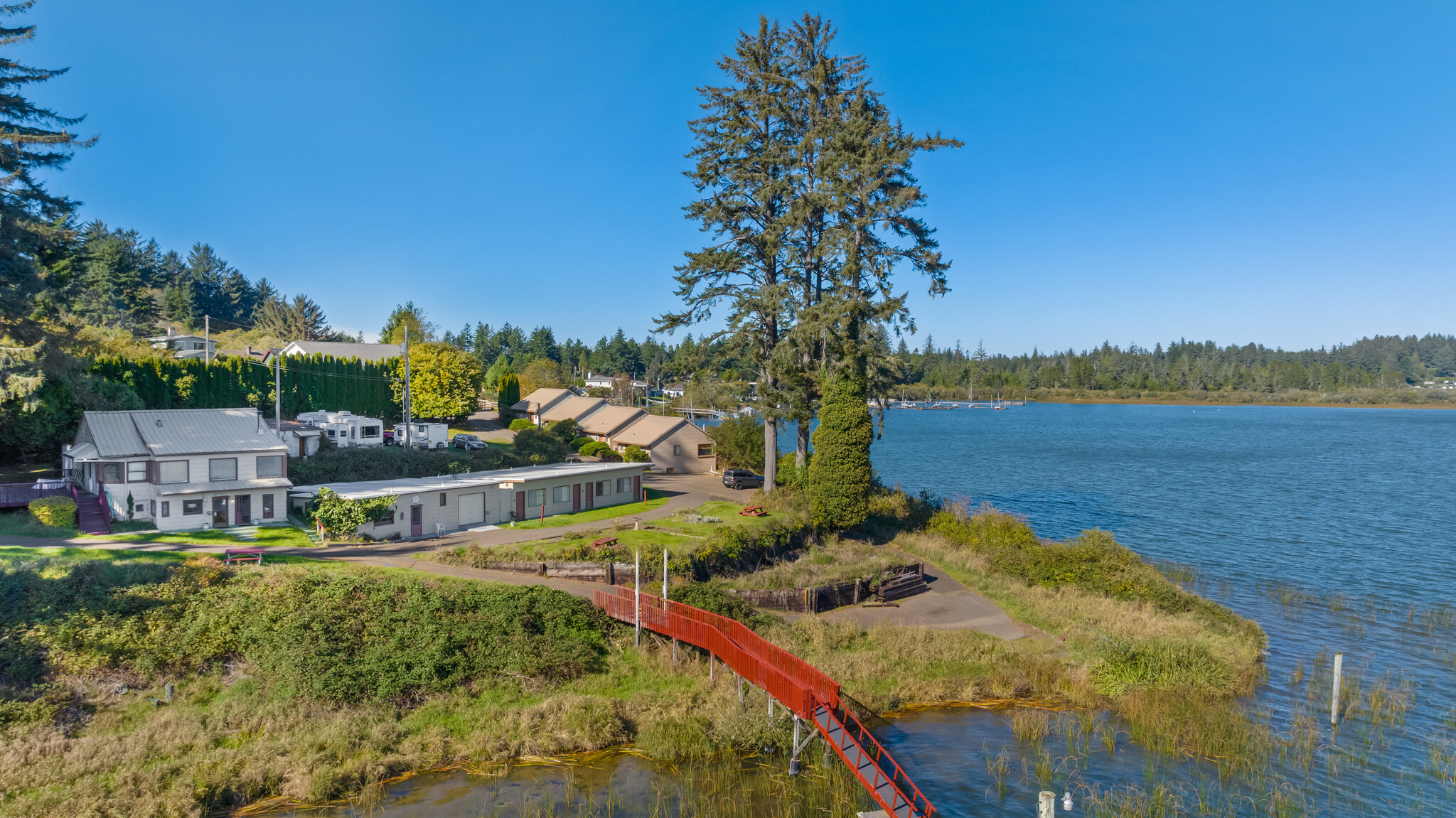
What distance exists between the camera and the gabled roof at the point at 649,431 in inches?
2222

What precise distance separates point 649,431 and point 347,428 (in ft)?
70.1

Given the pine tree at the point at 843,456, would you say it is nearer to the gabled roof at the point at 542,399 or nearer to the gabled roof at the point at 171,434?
the gabled roof at the point at 171,434

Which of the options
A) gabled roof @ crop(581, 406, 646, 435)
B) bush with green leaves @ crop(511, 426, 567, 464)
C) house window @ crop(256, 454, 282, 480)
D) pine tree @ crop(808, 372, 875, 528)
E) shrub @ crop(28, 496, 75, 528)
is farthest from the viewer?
gabled roof @ crop(581, 406, 646, 435)

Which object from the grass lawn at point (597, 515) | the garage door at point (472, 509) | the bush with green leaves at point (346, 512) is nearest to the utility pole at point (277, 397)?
the bush with green leaves at point (346, 512)

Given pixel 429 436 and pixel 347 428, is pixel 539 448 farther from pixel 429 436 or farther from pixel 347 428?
pixel 347 428

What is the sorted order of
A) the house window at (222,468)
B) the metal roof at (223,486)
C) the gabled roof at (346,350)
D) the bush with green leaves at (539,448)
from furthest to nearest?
the gabled roof at (346,350)
the bush with green leaves at (539,448)
the house window at (222,468)
the metal roof at (223,486)

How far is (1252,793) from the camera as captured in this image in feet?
53.4

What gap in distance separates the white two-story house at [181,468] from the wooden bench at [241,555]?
6.18 metres

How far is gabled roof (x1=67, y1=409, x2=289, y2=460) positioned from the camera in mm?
32312

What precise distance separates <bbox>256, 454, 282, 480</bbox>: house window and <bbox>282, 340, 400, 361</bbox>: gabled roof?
143ft

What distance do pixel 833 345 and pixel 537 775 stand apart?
82.9 ft

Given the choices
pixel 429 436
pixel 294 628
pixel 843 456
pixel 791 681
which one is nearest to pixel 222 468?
pixel 294 628

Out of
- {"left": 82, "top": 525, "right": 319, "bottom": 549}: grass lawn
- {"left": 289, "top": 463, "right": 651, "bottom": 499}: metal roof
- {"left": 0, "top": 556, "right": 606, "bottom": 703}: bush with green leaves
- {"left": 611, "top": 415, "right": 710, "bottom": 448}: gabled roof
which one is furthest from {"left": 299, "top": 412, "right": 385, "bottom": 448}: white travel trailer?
{"left": 0, "top": 556, "right": 606, "bottom": 703}: bush with green leaves

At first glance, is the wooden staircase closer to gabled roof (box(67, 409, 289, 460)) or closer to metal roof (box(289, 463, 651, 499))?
gabled roof (box(67, 409, 289, 460))
